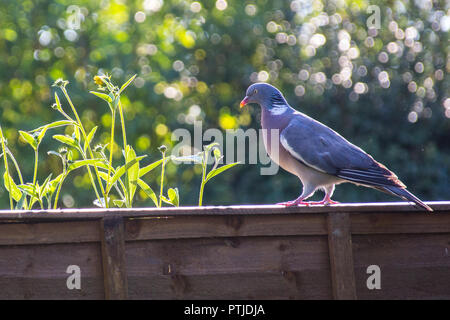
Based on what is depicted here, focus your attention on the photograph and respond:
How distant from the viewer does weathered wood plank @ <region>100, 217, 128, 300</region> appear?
6.84 ft

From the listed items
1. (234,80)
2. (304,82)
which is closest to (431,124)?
(304,82)

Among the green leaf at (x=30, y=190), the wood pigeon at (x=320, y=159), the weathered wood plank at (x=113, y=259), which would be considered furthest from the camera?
the wood pigeon at (x=320, y=159)

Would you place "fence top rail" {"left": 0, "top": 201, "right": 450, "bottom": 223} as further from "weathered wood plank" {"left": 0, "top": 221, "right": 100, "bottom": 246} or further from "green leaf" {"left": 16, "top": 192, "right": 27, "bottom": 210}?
"green leaf" {"left": 16, "top": 192, "right": 27, "bottom": 210}

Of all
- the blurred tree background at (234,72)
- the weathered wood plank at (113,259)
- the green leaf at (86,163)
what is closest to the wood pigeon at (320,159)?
the green leaf at (86,163)

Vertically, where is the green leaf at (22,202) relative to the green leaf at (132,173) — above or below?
below

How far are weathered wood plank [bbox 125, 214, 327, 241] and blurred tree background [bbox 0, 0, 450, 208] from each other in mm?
5817

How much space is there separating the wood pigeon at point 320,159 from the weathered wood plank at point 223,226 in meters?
0.78

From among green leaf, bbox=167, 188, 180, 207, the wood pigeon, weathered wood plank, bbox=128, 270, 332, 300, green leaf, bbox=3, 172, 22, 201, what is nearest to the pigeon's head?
the wood pigeon

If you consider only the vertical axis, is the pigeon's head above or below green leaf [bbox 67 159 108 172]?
above

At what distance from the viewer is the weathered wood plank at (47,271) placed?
2100 millimetres

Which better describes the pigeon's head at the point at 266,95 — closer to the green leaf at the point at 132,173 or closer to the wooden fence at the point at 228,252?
the green leaf at the point at 132,173

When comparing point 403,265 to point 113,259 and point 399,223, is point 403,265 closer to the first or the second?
point 399,223

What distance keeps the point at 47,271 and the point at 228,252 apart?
61cm

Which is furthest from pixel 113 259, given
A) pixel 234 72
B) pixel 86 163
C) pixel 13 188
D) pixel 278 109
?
pixel 234 72
